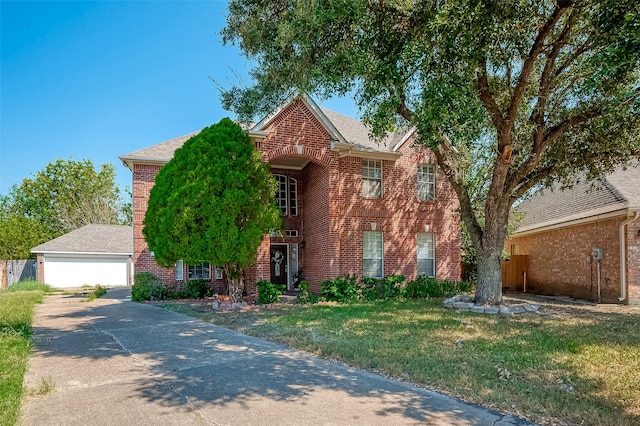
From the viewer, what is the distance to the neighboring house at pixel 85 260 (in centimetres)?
2547

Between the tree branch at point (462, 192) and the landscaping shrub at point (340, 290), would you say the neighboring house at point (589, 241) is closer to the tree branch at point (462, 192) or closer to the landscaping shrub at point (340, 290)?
the tree branch at point (462, 192)

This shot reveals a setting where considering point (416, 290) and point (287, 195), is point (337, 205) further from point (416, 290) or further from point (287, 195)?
point (416, 290)

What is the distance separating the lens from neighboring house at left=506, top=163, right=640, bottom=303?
43.6 feet

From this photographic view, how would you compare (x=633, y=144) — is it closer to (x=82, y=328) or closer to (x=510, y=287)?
(x=510, y=287)

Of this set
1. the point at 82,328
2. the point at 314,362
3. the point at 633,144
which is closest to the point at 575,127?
the point at 633,144

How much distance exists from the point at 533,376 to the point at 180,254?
9639 millimetres

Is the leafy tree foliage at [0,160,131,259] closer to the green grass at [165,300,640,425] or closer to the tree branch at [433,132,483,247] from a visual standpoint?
the green grass at [165,300,640,425]

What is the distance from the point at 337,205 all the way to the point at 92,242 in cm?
2016

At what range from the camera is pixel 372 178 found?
53.5ft

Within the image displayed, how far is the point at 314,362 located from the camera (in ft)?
20.2

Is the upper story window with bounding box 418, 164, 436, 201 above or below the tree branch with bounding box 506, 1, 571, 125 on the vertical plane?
below

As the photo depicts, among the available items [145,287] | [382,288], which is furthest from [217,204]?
[382,288]

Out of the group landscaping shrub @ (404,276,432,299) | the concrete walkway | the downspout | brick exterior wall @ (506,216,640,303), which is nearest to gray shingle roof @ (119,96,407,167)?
landscaping shrub @ (404,276,432,299)

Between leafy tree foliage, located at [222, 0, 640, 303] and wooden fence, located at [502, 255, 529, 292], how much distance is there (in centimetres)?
781
